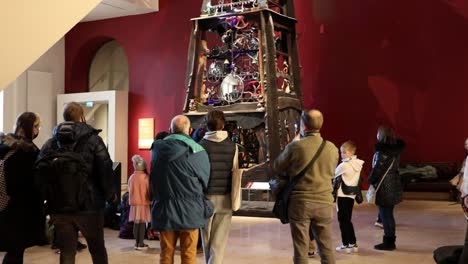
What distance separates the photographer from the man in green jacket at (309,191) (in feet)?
13.6

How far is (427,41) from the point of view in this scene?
39.3 ft

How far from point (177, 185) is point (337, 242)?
135 inches

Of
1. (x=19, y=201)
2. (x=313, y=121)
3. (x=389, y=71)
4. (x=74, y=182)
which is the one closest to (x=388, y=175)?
(x=313, y=121)

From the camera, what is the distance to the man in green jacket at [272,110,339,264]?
4156mm

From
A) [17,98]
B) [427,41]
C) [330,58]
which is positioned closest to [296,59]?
[330,58]

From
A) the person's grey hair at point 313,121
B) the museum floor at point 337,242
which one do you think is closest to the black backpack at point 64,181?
the person's grey hair at point 313,121

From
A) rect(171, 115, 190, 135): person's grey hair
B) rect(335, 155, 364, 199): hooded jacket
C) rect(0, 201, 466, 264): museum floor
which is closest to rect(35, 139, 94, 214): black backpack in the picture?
rect(171, 115, 190, 135): person's grey hair

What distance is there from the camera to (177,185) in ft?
13.7

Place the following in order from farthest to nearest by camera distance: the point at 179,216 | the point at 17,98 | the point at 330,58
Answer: the point at 17,98 → the point at 330,58 → the point at 179,216

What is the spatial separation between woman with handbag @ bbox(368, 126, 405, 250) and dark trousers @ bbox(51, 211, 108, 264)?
3716 millimetres

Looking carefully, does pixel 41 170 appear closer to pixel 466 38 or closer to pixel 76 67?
pixel 466 38

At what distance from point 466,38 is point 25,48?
1051cm

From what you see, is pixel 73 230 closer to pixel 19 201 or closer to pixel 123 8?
pixel 19 201

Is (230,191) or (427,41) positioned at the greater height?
(427,41)
